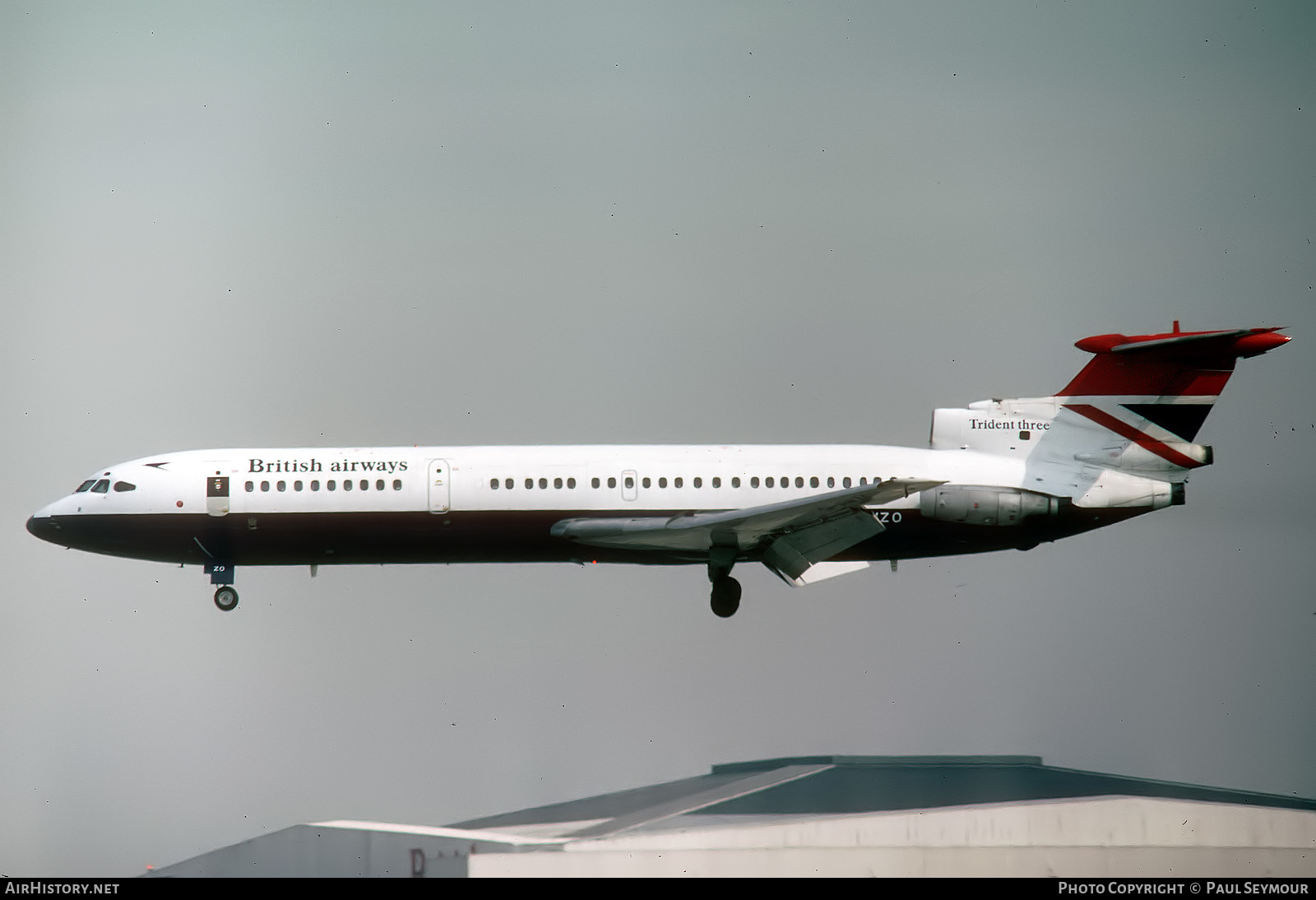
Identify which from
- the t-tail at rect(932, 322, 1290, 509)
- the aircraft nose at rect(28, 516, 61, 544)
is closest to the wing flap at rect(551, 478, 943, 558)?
the t-tail at rect(932, 322, 1290, 509)

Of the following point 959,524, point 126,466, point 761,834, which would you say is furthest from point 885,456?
point 126,466

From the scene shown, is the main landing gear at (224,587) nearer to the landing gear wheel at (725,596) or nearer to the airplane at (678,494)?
the airplane at (678,494)

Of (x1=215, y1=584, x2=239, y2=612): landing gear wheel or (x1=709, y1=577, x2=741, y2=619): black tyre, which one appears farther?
(x1=215, y1=584, x2=239, y2=612): landing gear wheel

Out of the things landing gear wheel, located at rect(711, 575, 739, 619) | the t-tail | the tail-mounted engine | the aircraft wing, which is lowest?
landing gear wheel, located at rect(711, 575, 739, 619)

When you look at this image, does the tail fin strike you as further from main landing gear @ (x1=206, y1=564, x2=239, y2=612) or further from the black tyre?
main landing gear @ (x1=206, y1=564, x2=239, y2=612)

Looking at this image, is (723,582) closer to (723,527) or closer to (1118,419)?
(723,527)

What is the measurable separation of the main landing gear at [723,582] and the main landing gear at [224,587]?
1302 centimetres

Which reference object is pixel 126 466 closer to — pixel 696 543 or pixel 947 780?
pixel 696 543

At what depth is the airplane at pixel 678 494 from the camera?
42562 mm

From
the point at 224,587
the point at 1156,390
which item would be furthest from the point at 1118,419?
the point at 224,587

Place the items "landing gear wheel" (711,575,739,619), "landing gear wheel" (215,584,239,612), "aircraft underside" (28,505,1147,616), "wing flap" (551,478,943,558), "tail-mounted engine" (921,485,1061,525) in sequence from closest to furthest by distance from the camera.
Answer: "wing flap" (551,478,943,558) → "tail-mounted engine" (921,485,1061,525) → "aircraft underside" (28,505,1147,616) → "landing gear wheel" (711,575,739,619) → "landing gear wheel" (215,584,239,612)

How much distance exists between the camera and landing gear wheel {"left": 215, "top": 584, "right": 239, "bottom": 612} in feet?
147
